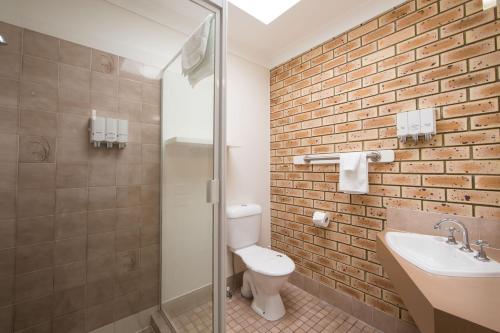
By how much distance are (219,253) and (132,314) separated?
1.01m

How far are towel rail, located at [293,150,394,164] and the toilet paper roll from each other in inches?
18.0

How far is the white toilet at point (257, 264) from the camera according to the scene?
1569 millimetres

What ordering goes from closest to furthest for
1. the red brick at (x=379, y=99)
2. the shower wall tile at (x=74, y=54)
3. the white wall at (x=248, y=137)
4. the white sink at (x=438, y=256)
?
the white sink at (x=438, y=256) → the shower wall tile at (x=74, y=54) → the red brick at (x=379, y=99) → the white wall at (x=248, y=137)

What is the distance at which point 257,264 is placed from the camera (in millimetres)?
1652

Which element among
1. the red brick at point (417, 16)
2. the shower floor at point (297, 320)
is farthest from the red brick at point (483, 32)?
the shower floor at point (297, 320)

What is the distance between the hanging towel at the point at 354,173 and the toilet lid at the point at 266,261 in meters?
0.73

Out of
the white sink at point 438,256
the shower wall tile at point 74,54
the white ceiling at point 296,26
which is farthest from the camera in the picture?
the white ceiling at point 296,26

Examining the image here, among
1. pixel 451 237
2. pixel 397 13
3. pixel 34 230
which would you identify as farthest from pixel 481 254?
pixel 34 230

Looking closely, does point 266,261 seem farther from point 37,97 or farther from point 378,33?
point 378,33

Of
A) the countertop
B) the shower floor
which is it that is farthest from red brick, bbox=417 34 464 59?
the shower floor

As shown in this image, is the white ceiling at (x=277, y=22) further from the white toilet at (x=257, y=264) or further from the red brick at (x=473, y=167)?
the white toilet at (x=257, y=264)

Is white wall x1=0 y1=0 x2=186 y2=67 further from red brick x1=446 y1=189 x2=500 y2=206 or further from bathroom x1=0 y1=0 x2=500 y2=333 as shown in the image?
red brick x1=446 y1=189 x2=500 y2=206

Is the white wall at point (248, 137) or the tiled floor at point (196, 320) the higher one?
the white wall at point (248, 137)

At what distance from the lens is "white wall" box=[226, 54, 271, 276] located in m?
2.11
